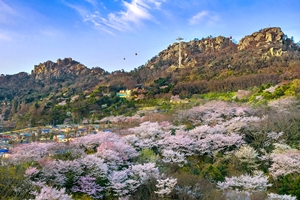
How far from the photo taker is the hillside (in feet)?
133

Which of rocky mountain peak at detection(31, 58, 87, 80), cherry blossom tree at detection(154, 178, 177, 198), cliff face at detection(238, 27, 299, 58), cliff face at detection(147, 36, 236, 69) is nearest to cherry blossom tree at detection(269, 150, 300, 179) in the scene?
cherry blossom tree at detection(154, 178, 177, 198)

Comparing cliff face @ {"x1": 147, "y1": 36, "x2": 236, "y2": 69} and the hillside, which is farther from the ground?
cliff face @ {"x1": 147, "y1": 36, "x2": 236, "y2": 69}

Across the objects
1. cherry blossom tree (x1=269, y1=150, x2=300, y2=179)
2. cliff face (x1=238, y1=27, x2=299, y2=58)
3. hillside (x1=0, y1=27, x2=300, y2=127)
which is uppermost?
cliff face (x1=238, y1=27, x2=299, y2=58)

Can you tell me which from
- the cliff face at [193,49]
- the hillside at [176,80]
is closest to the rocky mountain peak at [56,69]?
the hillside at [176,80]

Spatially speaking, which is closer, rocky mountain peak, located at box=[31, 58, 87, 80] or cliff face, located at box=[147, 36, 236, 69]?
cliff face, located at box=[147, 36, 236, 69]

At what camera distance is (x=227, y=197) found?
10641 mm

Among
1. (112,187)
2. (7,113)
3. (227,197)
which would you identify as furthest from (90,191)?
(7,113)

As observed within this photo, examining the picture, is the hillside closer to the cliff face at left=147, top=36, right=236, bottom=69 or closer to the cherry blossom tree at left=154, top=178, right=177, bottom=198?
the cliff face at left=147, top=36, right=236, bottom=69

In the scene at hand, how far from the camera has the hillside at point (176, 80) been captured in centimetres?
4059

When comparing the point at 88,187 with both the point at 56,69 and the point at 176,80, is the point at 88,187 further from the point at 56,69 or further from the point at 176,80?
the point at 56,69

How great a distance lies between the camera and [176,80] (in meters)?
51.6

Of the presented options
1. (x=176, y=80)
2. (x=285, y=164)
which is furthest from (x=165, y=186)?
(x=176, y=80)

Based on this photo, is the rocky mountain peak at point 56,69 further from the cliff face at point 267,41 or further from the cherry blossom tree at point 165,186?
the cherry blossom tree at point 165,186

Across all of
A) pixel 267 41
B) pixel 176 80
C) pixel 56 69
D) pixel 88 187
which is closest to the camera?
pixel 88 187
